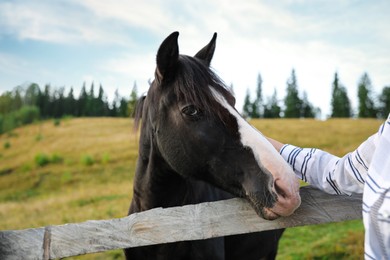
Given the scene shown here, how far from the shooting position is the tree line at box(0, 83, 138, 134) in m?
68.4

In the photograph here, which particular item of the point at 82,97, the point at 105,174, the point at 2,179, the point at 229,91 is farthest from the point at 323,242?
the point at 82,97

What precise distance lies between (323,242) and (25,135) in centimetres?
5671

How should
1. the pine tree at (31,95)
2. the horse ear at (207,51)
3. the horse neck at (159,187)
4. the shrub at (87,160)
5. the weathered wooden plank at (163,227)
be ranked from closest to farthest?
the weathered wooden plank at (163,227) → the horse neck at (159,187) → the horse ear at (207,51) → the shrub at (87,160) → the pine tree at (31,95)

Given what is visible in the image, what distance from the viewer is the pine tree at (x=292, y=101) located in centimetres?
6825

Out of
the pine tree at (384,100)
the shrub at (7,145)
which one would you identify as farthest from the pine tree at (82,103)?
the pine tree at (384,100)

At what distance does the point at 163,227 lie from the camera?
195 cm

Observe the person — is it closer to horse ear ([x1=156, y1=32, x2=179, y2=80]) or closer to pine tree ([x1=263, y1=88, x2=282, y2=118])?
horse ear ([x1=156, y1=32, x2=179, y2=80])

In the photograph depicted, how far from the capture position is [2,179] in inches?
1299

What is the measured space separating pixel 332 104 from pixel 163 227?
A: 71.4m

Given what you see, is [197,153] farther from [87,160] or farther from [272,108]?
[272,108]

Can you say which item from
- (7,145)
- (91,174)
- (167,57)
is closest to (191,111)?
(167,57)

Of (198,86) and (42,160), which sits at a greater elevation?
(198,86)

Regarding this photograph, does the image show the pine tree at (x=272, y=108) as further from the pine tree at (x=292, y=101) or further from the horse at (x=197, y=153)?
the horse at (x=197, y=153)

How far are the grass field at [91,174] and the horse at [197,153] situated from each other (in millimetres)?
2427
